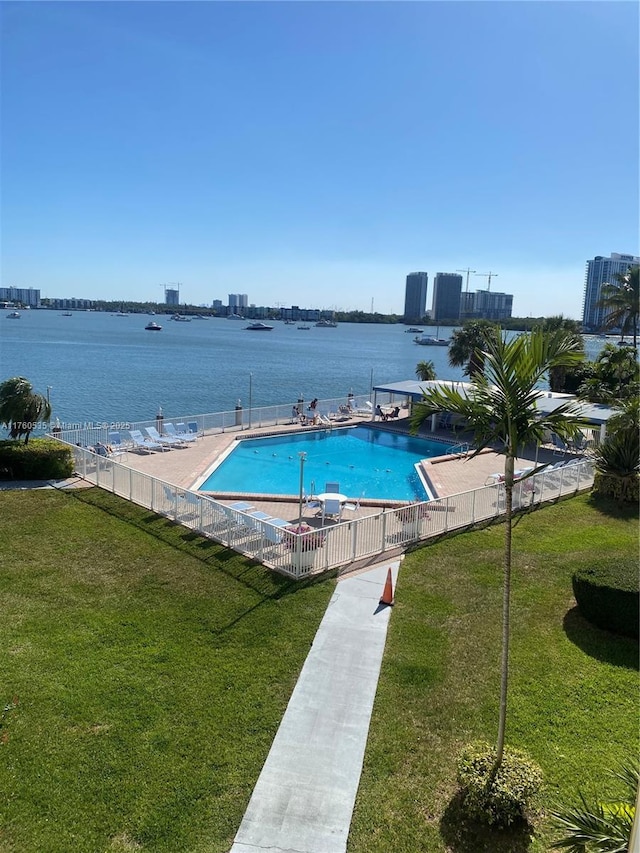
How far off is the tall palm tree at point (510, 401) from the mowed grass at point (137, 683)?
3259 millimetres

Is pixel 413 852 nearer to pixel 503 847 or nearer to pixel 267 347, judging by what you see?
pixel 503 847

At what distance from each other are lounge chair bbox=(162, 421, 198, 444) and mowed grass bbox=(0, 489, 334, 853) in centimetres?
1094

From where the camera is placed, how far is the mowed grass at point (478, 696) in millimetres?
6117

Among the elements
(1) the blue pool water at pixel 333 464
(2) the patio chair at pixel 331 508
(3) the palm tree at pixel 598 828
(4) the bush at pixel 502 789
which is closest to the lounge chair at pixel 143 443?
(1) the blue pool water at pixel 333 464

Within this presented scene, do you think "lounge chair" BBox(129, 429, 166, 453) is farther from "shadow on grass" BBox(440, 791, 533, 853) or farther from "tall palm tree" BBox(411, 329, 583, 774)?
"shadow on grass" BBox(440, 791, 533, 853)

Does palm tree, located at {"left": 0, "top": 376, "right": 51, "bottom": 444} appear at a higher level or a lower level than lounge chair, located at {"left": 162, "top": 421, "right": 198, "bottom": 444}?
higher

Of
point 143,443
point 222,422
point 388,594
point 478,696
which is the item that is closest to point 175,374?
point 222,422

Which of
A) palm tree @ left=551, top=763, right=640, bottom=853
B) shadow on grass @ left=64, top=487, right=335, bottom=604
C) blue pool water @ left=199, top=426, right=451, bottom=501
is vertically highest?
palm tree @ left=551, top=763, right=640, bottom=853

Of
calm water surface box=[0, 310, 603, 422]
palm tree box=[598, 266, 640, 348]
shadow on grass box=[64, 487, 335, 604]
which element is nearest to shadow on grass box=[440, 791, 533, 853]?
shadow on grass box=[64, 487, 335, 604]

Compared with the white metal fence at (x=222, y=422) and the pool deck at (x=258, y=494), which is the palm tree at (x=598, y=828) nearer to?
the pool deck at (x=258, y=494)

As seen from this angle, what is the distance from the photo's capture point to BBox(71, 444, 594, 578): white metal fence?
40.5 feet

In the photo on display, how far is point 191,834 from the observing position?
582 cm

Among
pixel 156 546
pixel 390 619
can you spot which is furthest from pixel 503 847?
pixel 156 546

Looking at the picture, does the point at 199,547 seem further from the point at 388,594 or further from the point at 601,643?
the point at 601,643
